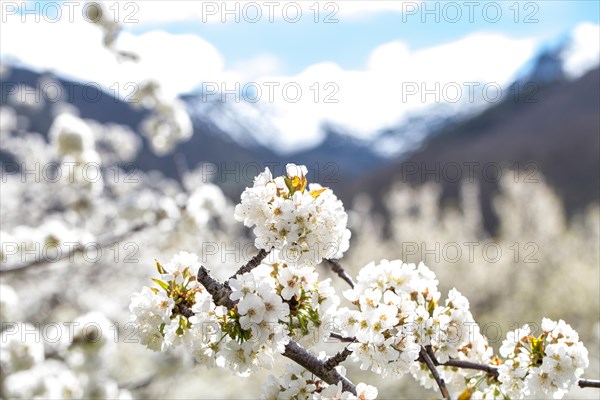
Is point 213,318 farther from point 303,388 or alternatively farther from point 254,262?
point 303,388

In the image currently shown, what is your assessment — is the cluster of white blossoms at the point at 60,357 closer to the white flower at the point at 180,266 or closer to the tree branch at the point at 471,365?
the white flower at the point at 180,266

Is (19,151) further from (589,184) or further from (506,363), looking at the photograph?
(589,184)

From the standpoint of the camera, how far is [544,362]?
5.05ft

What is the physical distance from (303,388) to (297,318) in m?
0.22

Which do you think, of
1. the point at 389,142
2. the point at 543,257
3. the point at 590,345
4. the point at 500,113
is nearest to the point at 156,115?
the point at 590,345

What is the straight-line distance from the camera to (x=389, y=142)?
5226 inches

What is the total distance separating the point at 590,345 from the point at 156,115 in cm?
604

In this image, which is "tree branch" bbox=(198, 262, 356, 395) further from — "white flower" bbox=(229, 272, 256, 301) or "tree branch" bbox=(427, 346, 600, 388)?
"tree branch" bbox=(427, 346, 600, 388)

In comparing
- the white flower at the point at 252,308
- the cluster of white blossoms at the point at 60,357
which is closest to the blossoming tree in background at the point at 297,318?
the white flower at the point at 252,308

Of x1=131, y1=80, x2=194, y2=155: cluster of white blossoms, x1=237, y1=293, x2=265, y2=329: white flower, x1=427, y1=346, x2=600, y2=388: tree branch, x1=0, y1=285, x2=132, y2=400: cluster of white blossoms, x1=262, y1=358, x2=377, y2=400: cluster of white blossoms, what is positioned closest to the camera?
x1=237, y1=293, x2=265, y2=329: white flower

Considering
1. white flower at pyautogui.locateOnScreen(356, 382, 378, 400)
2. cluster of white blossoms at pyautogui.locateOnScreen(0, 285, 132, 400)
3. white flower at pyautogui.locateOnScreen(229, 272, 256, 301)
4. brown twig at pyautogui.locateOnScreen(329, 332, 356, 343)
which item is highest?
white flower at pyautogui.locateOnScreen(229, 272, 256, 301)

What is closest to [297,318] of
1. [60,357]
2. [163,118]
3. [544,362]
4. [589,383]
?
[544,362]

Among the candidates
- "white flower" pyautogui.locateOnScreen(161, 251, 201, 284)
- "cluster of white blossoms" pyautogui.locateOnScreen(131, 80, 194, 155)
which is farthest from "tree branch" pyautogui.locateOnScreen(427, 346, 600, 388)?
"cluster of white blossoms" pyautogui.locateOnScreen(131, 80, 194, 155)

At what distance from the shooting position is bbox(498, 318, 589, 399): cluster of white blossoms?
1518 mm
